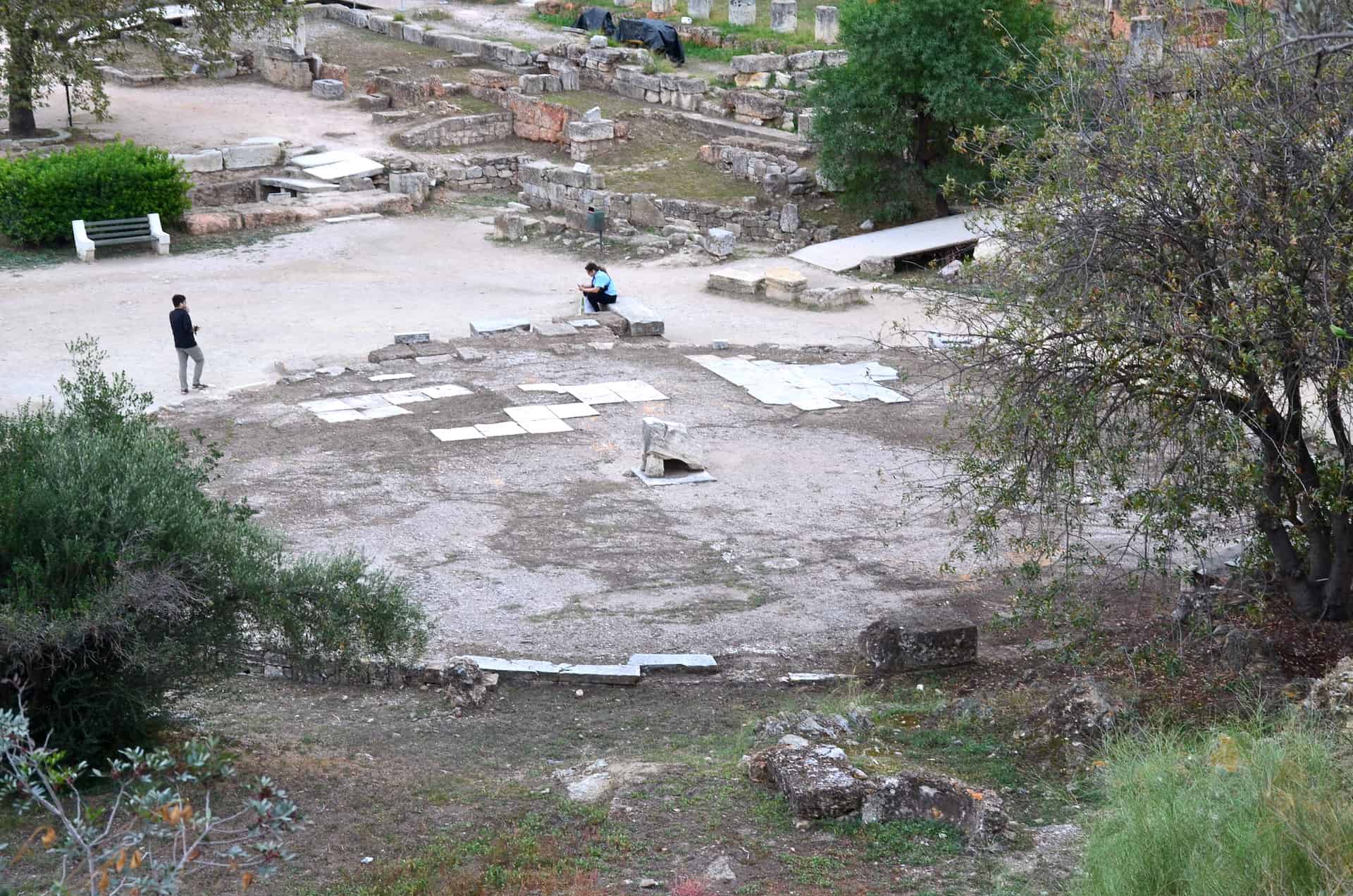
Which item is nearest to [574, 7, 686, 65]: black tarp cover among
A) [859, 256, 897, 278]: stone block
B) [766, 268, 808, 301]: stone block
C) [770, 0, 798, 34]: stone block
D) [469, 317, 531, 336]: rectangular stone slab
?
[770, 0, 798, 34]: stone block

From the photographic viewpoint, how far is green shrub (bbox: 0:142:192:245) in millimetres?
22562

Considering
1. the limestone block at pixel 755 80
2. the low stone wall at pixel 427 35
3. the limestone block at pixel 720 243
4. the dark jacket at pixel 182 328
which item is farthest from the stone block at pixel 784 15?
the dark jacket at pixel 182 328

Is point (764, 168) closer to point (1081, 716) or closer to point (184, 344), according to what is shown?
point (184, 344)

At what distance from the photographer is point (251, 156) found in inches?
1103

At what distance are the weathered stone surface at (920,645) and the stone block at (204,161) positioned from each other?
21154 millimetres

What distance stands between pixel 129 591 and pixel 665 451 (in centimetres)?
726

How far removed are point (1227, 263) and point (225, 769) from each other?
227 inches

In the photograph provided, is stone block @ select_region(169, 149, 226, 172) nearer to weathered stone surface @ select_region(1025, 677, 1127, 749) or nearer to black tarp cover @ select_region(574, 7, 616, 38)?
black tarp cover @ select_region(574, 7, 616, 38)

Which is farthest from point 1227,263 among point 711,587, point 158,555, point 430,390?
point 430,390

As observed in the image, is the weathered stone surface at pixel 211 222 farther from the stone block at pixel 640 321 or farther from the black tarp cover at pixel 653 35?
the black tarp cover at pixel 653 35

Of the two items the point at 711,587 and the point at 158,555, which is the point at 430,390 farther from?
the point at 158,555

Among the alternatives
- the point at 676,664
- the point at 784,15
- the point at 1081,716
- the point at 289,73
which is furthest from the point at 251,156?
the point at 1081,716

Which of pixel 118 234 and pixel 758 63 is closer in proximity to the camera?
pixel 118 234

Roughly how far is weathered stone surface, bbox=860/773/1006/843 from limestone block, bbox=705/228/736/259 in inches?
684
